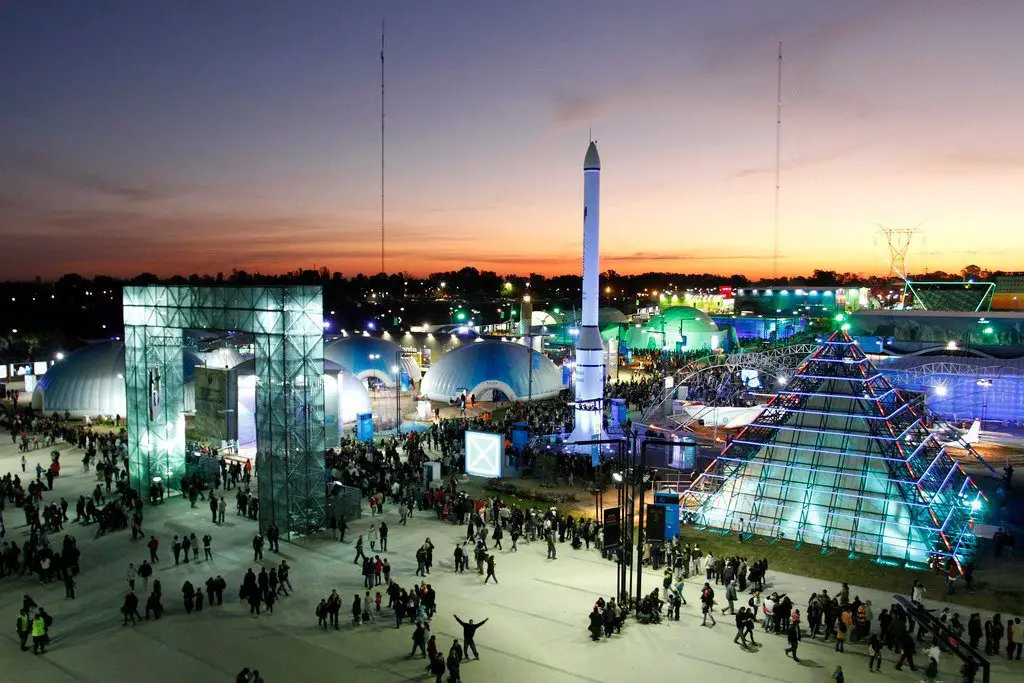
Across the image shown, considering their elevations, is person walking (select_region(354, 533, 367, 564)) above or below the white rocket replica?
below

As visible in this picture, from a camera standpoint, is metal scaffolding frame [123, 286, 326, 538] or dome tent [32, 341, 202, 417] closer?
metal scaffolding frame [123, 286, 326, 538]

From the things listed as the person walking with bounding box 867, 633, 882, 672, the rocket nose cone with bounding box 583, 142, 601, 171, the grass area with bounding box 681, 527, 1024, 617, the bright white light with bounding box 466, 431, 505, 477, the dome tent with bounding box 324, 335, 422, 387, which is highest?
the rocket nose cone with bounding box 583, 142, 601, 171

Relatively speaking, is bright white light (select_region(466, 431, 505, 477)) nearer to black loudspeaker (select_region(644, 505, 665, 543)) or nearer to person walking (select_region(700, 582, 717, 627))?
black loudspeaker (select_region(644, 505, 665, 543))

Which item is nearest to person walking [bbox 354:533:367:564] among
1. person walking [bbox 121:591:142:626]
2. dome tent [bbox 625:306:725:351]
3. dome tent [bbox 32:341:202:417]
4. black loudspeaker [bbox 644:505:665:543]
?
person walking [bbox 121:591:142:626]

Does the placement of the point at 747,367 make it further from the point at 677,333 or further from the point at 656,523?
the point at 677,333

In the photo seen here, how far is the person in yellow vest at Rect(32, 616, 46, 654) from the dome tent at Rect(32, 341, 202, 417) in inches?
1269

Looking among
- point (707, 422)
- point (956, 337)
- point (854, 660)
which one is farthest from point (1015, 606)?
point (956, 337)

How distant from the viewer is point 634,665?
16.5m

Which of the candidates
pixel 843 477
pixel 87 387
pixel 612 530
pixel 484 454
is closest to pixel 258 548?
pixel 484 454

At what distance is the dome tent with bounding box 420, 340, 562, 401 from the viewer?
175ft

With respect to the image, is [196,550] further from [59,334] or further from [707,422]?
[59,334]

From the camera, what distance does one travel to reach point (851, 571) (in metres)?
23.2

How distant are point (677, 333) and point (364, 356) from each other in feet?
156

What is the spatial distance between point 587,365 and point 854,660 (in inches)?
1001
